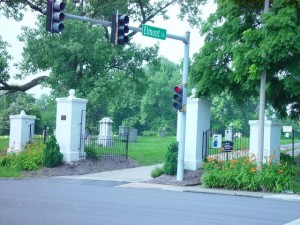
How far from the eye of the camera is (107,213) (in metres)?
10.7

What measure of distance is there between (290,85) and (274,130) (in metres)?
3.01

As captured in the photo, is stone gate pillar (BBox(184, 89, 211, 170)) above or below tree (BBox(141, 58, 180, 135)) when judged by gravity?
below

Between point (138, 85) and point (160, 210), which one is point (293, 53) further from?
point (138, 85)

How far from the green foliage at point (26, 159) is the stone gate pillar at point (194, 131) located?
692 cm

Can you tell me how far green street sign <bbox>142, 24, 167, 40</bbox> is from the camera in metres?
16.8

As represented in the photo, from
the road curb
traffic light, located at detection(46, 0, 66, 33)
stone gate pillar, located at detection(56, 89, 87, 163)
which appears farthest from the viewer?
stone gate pillar, located at detection(56, 89, 87, 163)

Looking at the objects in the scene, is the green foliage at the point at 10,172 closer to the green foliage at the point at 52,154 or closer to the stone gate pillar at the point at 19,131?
the green foliage at the point at 52,154

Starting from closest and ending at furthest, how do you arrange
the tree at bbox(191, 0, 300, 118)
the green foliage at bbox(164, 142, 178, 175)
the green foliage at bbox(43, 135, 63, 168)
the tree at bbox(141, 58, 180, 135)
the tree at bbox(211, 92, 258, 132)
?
the tree at bbox(191, 0, 300, 118), the green foliage at bbox(164, 142, 178, 175), the green foliage at bbox(43, 135, 63, 168), the tree at bbox(211, 92, 258, 132), the tree at bbox(141, 58, 180, 135)

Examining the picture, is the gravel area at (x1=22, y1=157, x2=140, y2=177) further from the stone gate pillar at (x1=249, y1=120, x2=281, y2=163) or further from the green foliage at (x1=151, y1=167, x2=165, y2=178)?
the stone gate pillar at (x1=249, y1=120, x2=281, y2=163)

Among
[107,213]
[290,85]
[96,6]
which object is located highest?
[96,6]

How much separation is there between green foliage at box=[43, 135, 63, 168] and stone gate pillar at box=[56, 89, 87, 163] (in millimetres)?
581

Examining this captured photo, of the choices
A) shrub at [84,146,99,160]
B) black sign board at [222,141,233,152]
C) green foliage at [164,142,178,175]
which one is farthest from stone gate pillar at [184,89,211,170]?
shrub at [84,146,99,160]

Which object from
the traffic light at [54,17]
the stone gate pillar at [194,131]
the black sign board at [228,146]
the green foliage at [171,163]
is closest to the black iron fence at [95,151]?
the stone gate pillar at [194,131]

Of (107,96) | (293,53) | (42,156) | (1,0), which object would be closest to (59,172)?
(42,156)
